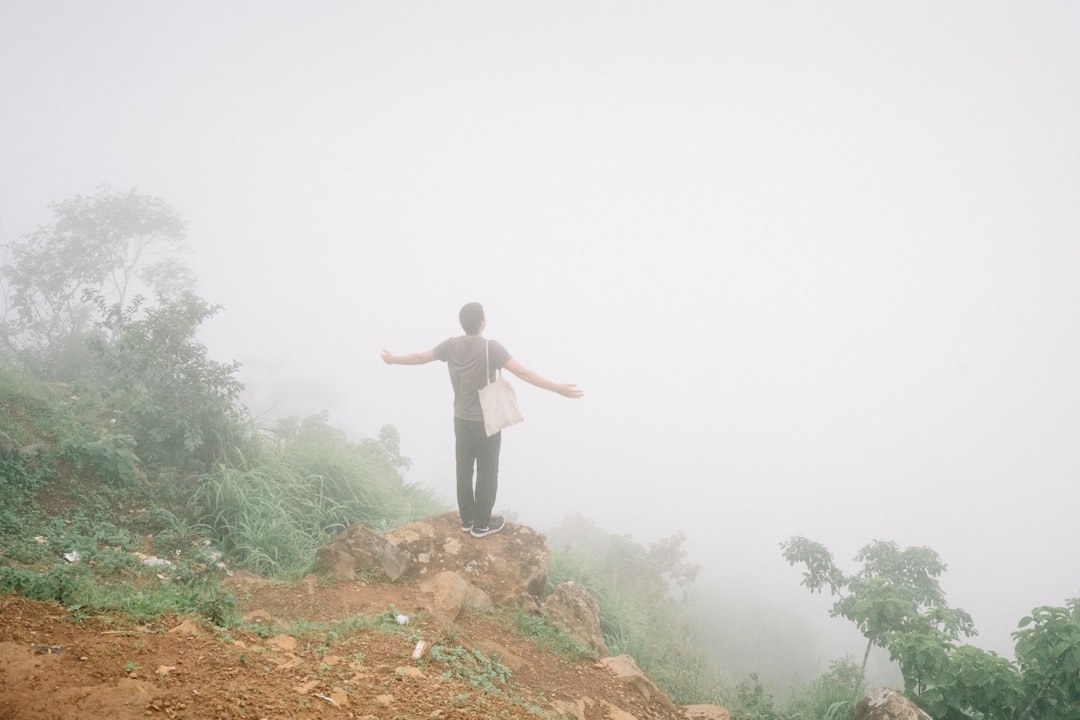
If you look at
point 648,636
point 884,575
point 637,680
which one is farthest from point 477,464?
point 884,575

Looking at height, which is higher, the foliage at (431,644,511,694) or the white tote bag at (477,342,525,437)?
the white tote bag at (477,342,525,437)

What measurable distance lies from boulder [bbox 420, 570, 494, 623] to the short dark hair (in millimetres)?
2421

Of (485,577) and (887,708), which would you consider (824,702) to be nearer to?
(887,708)

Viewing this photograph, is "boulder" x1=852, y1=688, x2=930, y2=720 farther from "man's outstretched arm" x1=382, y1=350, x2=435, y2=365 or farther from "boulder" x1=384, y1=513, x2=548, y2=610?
"man's outstretched arm" x1=382, y1=350, x2=435, y2=365

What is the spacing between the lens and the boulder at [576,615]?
15.6 feet

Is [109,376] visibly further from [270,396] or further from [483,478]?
[270,396]

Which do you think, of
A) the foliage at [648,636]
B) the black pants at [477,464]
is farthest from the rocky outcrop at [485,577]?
the foliage at [648,636]

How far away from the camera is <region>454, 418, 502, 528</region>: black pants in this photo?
5.41 m

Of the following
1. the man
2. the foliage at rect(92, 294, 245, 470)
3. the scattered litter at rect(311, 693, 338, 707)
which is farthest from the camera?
the foliage at rect(92, 294, 245, 470)

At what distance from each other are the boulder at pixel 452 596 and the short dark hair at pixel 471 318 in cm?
242

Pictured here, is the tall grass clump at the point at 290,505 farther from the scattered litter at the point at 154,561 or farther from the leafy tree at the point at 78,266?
the leafy tree at the point at 78,266

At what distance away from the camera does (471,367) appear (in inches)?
209

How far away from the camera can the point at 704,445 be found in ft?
408

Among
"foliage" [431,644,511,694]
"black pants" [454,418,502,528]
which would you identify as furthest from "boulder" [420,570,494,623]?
"black pants" [454,418,502,528]
